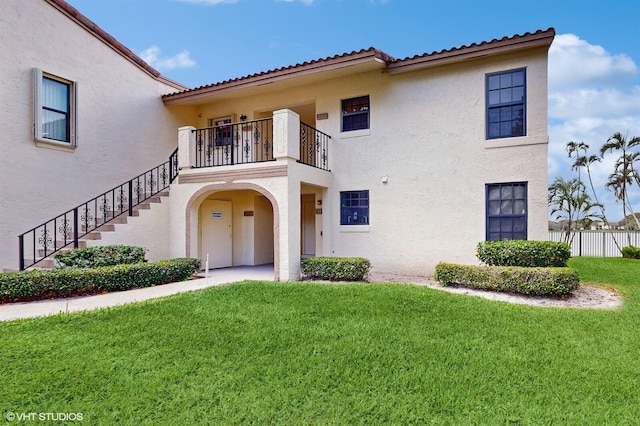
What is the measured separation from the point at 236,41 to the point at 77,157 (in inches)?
254

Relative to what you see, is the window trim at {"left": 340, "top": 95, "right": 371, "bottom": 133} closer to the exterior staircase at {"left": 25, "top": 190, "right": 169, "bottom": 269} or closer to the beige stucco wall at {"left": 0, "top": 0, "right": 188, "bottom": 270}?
the exterior staircase at {"left": 25, "top": 190, "right": 169, "bottom": 269}

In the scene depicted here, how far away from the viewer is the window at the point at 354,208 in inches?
454

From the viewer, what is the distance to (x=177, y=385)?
403 cm

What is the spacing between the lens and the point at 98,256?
8.95 meters

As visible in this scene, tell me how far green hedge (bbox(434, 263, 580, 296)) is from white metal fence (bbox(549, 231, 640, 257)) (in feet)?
43.4

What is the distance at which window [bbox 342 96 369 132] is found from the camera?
38.0 feet

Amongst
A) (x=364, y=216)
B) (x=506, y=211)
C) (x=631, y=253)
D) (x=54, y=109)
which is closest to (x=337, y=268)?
(x=364, y=216)

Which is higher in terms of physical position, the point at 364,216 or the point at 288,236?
the point at 364,216

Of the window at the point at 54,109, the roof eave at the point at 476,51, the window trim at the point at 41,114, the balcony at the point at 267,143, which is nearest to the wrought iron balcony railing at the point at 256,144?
the balcony at the point at 267,143

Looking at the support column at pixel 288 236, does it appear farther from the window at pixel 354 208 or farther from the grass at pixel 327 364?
the grass at pixel 327 364

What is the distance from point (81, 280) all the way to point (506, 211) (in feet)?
32.7

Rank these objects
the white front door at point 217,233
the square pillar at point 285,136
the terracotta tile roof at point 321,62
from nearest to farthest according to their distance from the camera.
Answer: the square pillar at point 285,136, the terracotta tile roof at point 321,62, the white front door at point 217,233

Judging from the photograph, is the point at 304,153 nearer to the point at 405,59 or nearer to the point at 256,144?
the point at 256,144

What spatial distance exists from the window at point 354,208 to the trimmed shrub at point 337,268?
2059 millimetres
